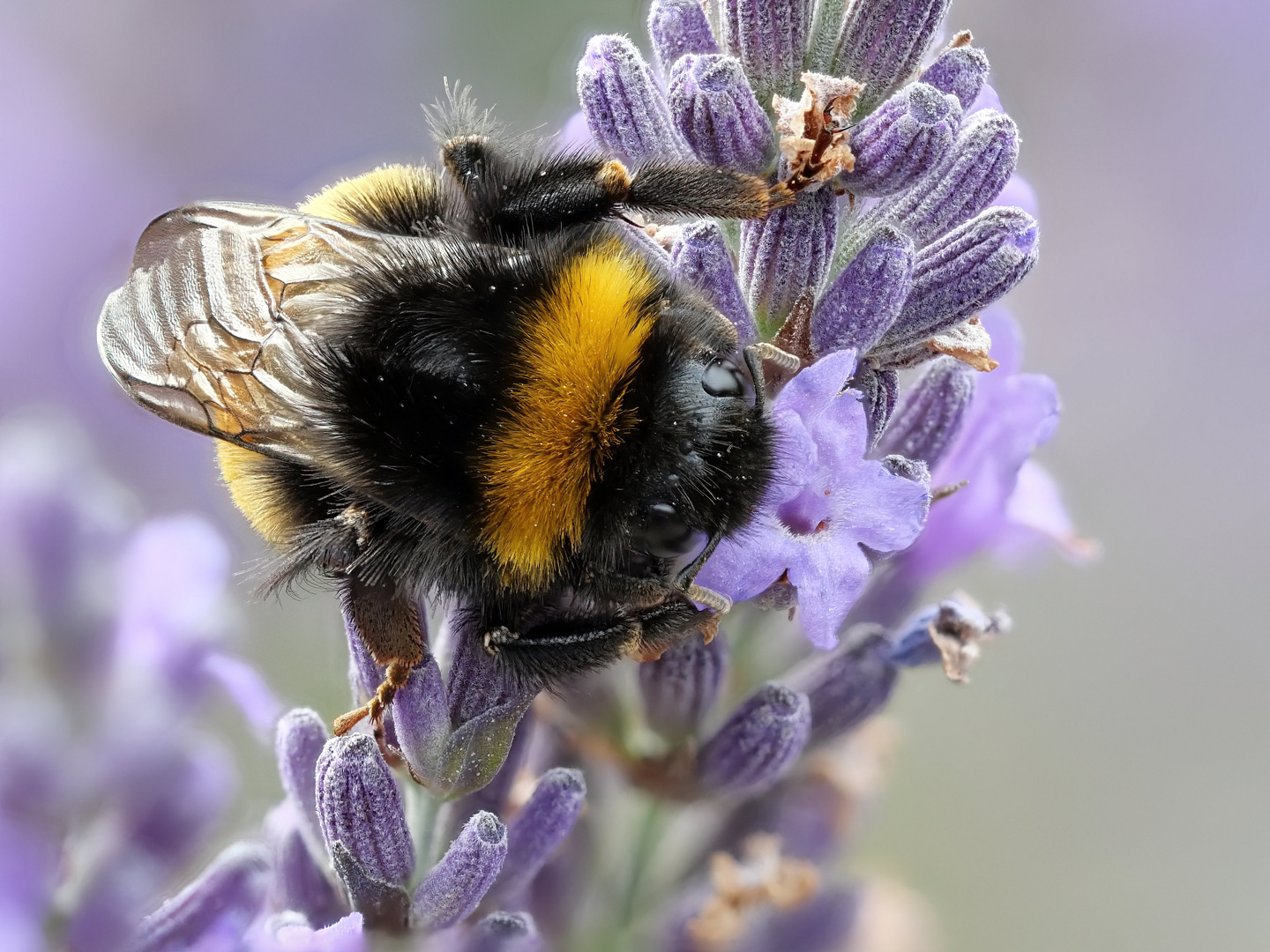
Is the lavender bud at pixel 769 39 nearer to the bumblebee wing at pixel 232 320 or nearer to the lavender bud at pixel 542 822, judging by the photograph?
the bumblebee wing at pixel 232 320

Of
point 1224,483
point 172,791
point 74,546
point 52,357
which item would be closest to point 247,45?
point 52,357

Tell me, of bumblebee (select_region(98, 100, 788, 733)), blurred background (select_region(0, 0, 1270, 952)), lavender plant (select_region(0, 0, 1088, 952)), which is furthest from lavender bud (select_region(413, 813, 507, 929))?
blurred background (select_region(0, 0, 1270, 952))

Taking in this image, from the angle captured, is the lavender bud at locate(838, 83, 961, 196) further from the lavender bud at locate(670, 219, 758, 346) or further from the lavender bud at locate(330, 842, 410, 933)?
the lavender bud at locate(330, 842, 410, 933)

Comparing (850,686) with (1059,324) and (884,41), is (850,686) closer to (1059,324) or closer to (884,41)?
(884,41)

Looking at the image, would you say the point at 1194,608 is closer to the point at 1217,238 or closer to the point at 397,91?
→ the point at 1217,238

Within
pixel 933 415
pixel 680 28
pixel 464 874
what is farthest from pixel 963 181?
pixel 464 874
